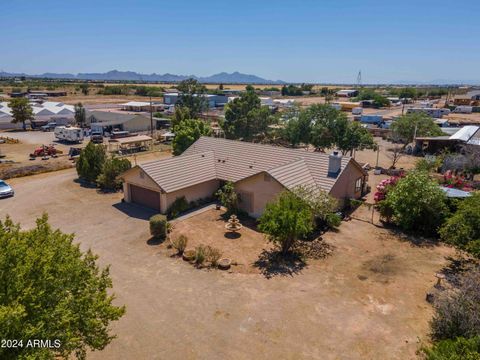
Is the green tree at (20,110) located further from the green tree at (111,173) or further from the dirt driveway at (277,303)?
the dirt driveway at (277,303)

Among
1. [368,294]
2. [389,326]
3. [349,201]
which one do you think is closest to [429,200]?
[349,201]

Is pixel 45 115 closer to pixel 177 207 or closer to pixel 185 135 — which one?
pixel 185 135

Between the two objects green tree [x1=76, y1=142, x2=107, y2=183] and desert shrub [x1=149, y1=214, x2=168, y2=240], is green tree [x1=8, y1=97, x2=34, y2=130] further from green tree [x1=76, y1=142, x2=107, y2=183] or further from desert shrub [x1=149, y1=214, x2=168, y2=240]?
desert shrub [x1=149, y1=214, x2=168, y2=240]

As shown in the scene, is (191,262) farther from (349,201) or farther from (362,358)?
(349,201)

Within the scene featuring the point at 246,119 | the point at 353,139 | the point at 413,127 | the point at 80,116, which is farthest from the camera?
the point at 80,116

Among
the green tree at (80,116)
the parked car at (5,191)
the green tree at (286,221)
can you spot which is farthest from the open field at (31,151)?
the green tree at (286,221)

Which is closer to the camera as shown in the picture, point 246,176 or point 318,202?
point 318,202

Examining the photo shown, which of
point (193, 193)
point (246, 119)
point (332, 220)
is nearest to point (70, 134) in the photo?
point (246, 119)
